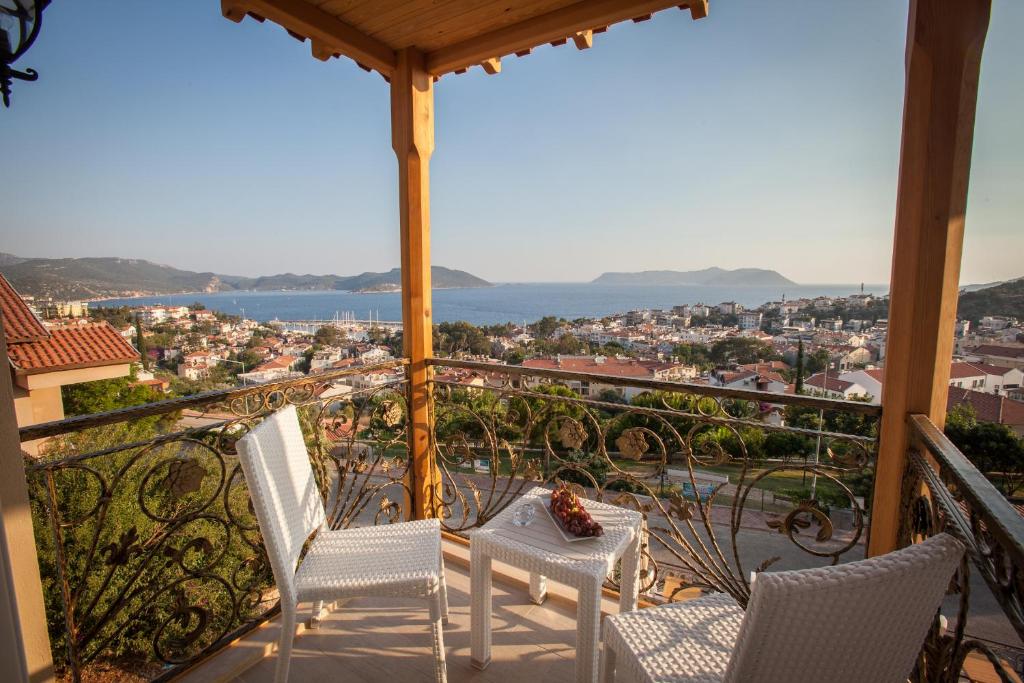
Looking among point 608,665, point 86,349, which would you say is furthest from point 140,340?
point 608,665

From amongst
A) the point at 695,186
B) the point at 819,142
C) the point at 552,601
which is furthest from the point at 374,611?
the point at 695,186

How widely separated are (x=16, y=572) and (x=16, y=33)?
1.40 m

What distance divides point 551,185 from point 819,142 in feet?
27.5

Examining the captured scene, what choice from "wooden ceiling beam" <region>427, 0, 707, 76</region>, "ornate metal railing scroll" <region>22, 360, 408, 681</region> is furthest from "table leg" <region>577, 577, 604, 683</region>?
"wooden ceiling beam" <region>427, 0, 707, 76</region>

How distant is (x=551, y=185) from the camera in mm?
15031

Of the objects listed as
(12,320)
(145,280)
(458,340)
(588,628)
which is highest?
(145,280)

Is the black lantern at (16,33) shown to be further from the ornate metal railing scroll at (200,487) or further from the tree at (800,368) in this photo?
the tree at (800,368)

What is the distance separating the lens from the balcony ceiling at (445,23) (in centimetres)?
217

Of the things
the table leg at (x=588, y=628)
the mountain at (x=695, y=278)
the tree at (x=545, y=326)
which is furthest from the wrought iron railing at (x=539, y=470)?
the mountain at (x=695, y=278)

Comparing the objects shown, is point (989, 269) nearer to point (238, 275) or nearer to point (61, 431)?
point (61, 431)

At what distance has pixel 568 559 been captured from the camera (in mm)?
1624

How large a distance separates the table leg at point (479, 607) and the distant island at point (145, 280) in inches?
66.3

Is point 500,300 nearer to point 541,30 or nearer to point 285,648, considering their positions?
point 541,30

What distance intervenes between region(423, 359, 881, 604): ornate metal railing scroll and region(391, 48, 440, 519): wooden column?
120mm
